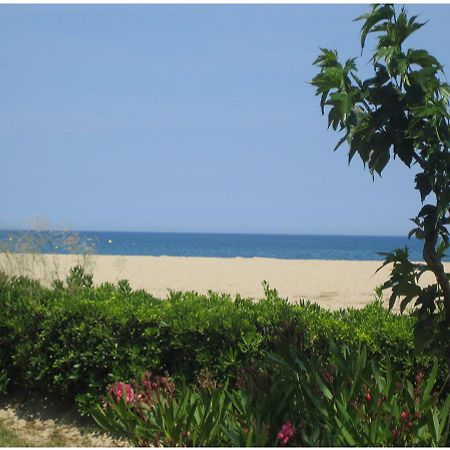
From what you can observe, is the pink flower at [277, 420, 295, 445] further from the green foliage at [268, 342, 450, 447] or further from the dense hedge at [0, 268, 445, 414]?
the dense hedge at [0, 268, 445, 414]

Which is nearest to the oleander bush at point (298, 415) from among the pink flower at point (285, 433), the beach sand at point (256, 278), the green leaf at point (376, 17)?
the pink flower at point (285, 433)

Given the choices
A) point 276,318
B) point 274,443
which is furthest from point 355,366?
point 276,318

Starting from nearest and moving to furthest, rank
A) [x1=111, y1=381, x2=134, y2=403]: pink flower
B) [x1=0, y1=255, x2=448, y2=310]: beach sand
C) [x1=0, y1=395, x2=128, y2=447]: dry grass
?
[x1=111, y1=381, x2=134, y2=403]: pink flower, [x1=0, y1=395, x2=128, y2=447]: dry grass, [x1=0, y1=255, x2=448, y2=310]: beach sand

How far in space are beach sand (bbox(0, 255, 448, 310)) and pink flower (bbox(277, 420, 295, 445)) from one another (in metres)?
9.32

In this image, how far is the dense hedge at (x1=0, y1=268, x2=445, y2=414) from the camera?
264 inches

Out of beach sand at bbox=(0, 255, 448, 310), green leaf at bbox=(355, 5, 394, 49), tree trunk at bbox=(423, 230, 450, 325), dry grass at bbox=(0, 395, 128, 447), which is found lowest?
dry grass at bbox=(0, 395, 128, 447)

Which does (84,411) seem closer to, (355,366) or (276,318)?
(276,318)

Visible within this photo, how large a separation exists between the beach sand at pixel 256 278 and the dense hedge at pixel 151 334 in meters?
4.95

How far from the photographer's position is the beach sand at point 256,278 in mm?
16219

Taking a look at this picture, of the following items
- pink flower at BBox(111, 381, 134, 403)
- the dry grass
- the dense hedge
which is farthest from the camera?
the dry grass

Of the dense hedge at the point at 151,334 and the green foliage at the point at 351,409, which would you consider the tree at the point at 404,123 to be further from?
the dense hedge at the point at 151,334

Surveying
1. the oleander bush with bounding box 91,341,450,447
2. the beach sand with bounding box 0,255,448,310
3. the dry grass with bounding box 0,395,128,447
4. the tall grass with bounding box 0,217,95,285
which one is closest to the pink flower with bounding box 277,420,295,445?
the oleander bush with bounding box 91,341,450,447

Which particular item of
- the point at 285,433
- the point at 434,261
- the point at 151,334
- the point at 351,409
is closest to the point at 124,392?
the point at 285,433

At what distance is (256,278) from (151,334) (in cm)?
1374
